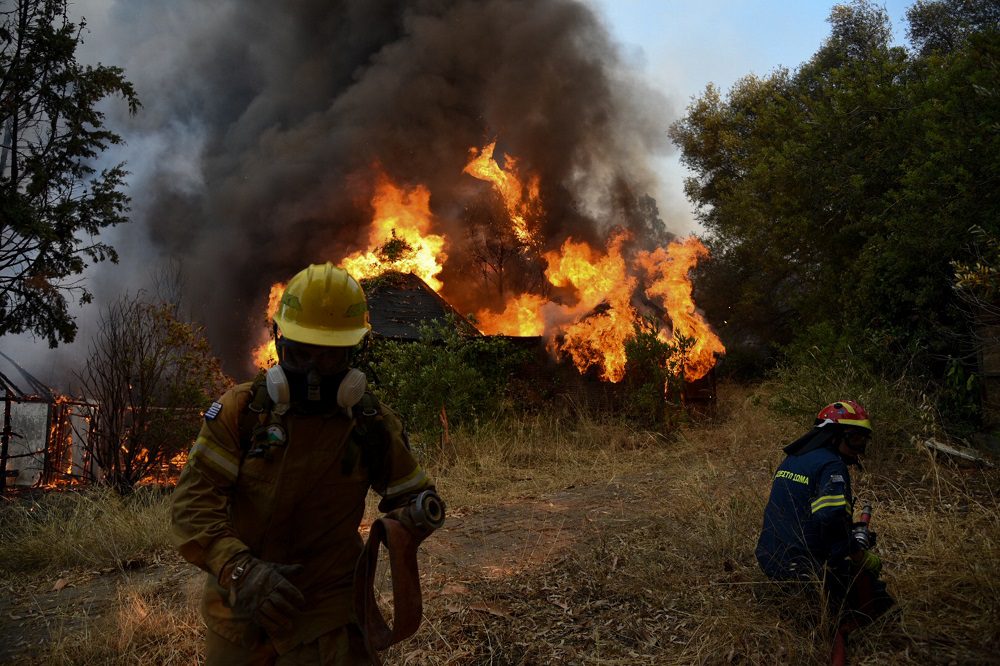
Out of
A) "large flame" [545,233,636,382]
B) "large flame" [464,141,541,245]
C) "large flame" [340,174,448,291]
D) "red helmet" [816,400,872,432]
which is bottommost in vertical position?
"red helmet" [816,400,872,432]

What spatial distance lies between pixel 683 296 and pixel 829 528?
408 inches

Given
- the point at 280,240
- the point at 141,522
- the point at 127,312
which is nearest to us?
the point at 141,522

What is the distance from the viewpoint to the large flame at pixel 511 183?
60.8 ft

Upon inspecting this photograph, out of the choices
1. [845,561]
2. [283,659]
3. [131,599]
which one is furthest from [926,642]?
[131,599]

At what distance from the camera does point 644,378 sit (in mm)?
12594

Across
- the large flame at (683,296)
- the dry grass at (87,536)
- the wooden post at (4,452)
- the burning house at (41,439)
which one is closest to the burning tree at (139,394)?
the dry grass at (87,536)

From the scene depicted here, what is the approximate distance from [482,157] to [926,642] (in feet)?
56.1

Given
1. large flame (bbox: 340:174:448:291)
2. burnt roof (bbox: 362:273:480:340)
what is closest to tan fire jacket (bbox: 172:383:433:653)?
burnt roof (bbox: 362:273:480:340)

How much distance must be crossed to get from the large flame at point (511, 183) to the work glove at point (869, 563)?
15.4 meters

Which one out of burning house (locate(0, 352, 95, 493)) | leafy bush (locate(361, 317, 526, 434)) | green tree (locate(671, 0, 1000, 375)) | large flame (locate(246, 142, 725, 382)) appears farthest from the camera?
large flame (locate(246, 142, 725, 382))

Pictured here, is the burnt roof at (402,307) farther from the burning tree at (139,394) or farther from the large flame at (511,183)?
the large flame at (511,183)

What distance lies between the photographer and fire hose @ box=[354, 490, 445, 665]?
2238 mm

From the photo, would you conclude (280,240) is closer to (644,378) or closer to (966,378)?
(644,378)

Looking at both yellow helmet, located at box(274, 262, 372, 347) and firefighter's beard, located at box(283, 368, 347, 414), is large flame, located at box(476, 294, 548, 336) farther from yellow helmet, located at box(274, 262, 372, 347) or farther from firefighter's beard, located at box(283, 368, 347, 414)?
firefighter's beard, located at box(283, 368, 347, 414)
